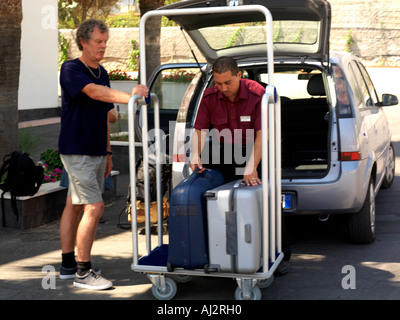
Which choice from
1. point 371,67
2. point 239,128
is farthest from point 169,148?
point 371,67

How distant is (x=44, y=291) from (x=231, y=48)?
2.96 meters

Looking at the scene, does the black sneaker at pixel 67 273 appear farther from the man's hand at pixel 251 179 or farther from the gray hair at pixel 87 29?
the gray hair at pixel 87 29

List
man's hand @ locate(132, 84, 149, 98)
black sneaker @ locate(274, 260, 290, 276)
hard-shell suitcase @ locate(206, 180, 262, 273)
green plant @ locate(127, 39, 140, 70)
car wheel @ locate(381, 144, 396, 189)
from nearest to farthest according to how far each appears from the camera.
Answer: hard-shell suitcase @ locate(206, 180, 262, 273)
man's hand @ locate(132, 84, 149, 98)
black sneaker @ locate(274, 260, 290, 276)
car wheel @ locate(381, 144, 396, 189)
green plant @ locate(127, 39, 140, 70)

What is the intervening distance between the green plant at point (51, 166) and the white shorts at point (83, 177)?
2788mm

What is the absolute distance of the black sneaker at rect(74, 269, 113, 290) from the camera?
519 cm

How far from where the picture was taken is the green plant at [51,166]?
801 centimetres

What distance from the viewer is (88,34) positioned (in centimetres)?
514

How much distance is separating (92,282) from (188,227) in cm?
103

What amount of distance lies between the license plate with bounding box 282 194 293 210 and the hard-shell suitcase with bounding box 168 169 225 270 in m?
1.32

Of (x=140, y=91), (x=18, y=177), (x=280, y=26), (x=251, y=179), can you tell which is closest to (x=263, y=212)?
(x=251, y=179)

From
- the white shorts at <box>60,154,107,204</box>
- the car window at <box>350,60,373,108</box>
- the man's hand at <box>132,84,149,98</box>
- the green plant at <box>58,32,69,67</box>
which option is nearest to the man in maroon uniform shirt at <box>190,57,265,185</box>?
the man's hand at <box>132,84,149,98</box>

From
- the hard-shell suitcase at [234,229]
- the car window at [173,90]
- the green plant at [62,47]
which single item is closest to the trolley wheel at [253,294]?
the hard-shell suitcase at [234,229]

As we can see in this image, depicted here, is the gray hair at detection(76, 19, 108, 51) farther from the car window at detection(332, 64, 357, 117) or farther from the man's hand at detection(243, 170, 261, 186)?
the car window at detection(332, 64, 357, 117)
